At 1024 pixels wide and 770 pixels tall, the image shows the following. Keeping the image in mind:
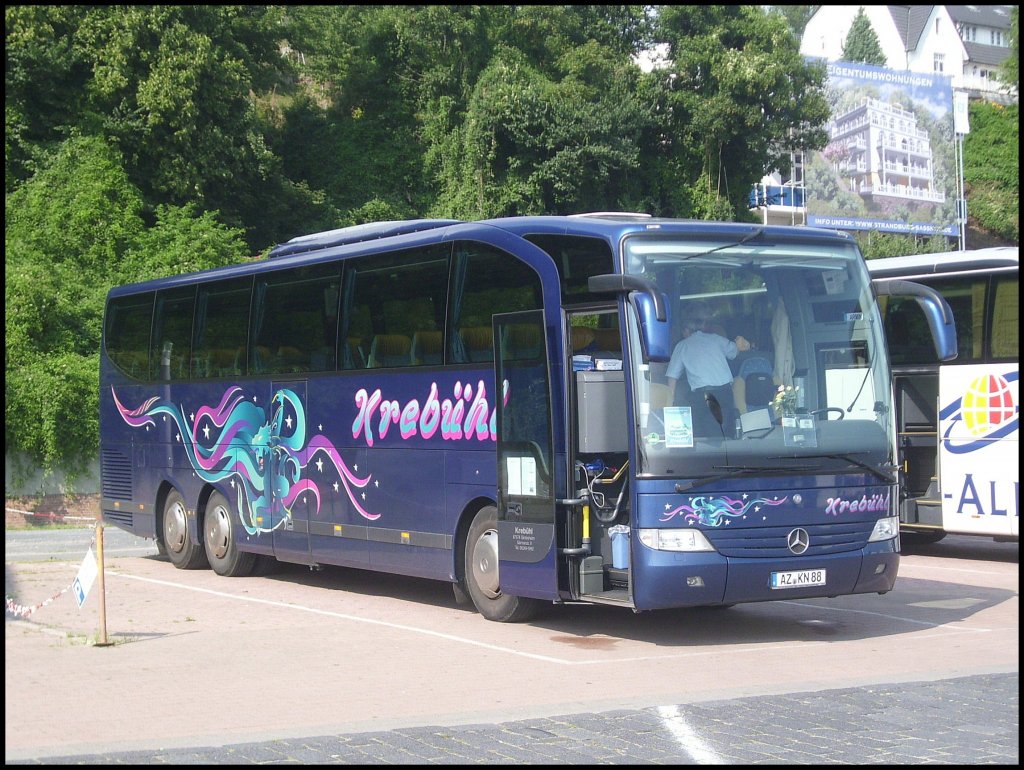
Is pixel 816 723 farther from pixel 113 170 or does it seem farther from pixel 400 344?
pixel 113 170

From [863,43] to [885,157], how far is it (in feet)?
135

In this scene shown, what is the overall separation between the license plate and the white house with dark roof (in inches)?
3889

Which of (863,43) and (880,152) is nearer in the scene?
(880,152)

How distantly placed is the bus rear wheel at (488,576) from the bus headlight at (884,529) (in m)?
3.08

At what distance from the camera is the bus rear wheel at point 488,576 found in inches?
506

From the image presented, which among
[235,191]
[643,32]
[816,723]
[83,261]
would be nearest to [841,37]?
[643,32]

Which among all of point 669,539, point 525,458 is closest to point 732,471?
point 669,539

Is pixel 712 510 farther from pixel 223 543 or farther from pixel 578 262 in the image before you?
pixel 223 543

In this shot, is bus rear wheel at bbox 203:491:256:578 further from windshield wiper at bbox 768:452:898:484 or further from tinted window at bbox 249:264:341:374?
windshield wiper at bbox 768:452:898:484

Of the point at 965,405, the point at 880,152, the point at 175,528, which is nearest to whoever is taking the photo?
the point at 965,405

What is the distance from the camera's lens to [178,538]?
61.3 ft

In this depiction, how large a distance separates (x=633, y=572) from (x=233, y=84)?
1189 inches

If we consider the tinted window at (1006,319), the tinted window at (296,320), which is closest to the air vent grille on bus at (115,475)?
the tinted window at (296,320)

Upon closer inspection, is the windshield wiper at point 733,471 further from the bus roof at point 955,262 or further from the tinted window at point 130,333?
the tinted window at point 130,333
